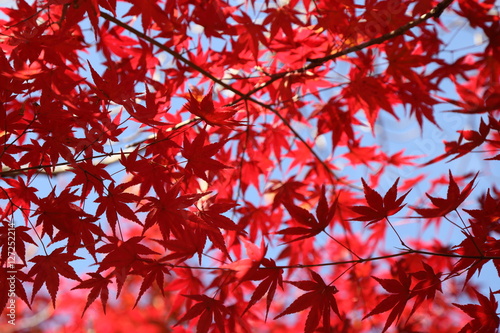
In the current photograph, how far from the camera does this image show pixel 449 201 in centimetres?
104

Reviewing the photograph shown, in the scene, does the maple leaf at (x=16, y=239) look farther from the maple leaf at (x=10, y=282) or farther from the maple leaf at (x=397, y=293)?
the maple leaf at (x=397, y=293)

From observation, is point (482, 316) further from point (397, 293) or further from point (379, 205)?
point (379, 205)

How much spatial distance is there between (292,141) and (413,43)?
0.62 metres

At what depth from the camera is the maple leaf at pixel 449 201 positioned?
1025 mm

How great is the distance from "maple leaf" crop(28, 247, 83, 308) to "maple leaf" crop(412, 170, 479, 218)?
30.0 inches

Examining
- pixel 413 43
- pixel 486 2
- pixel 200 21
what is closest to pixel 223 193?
pixel 200 21

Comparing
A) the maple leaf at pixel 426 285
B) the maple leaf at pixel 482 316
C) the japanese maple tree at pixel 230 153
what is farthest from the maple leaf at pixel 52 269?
the maple leaf at pixel 482 316

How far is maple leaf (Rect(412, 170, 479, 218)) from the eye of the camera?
103 cm

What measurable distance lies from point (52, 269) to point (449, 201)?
2.88 ft

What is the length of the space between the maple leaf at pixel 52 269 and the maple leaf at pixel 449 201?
76cm

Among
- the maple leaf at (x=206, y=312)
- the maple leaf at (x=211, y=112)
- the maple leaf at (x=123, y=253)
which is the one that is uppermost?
the maple leaf at (x=211, y=112)

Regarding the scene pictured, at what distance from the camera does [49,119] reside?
3.67 ft

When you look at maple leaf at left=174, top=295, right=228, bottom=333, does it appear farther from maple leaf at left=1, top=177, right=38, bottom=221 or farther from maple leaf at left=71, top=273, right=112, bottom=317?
maple leaf at left=1, top=177, right=38, bottom=221

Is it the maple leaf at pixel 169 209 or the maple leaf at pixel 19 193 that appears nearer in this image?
the maple leaf at pixel 169 209
